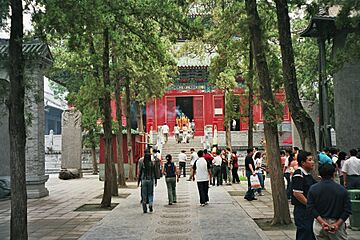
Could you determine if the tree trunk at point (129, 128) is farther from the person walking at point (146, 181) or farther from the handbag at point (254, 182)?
the person walking at point (146, 181)

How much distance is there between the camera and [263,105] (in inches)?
395

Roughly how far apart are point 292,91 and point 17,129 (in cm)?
516

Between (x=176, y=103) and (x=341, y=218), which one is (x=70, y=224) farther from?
(x=176, y=103)

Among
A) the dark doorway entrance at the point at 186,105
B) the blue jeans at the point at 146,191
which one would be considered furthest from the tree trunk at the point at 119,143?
the dark doorway entrance at the point at 186,105

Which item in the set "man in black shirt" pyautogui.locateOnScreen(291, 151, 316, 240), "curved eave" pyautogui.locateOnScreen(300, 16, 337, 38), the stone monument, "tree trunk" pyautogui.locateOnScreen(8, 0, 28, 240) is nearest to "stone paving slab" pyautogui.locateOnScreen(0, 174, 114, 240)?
"tree trunk" pyautogui.locateOnScreen(8, 0, 28, 240)

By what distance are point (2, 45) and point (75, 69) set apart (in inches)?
180

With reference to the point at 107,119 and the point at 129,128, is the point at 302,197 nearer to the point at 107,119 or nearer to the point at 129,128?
the point at 107,119

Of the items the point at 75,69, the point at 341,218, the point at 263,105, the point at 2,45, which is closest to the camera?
Answer: the point at 341,218

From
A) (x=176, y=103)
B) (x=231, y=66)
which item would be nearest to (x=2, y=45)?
(x=231, y=66)

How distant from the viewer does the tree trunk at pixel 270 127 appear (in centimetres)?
973

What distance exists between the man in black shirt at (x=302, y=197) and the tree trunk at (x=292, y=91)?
8.76 feet

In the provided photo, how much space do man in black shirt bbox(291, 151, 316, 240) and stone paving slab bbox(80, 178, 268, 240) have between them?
8.86ft

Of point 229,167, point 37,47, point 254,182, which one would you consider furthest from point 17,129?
point 229,167

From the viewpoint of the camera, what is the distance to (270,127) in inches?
400
